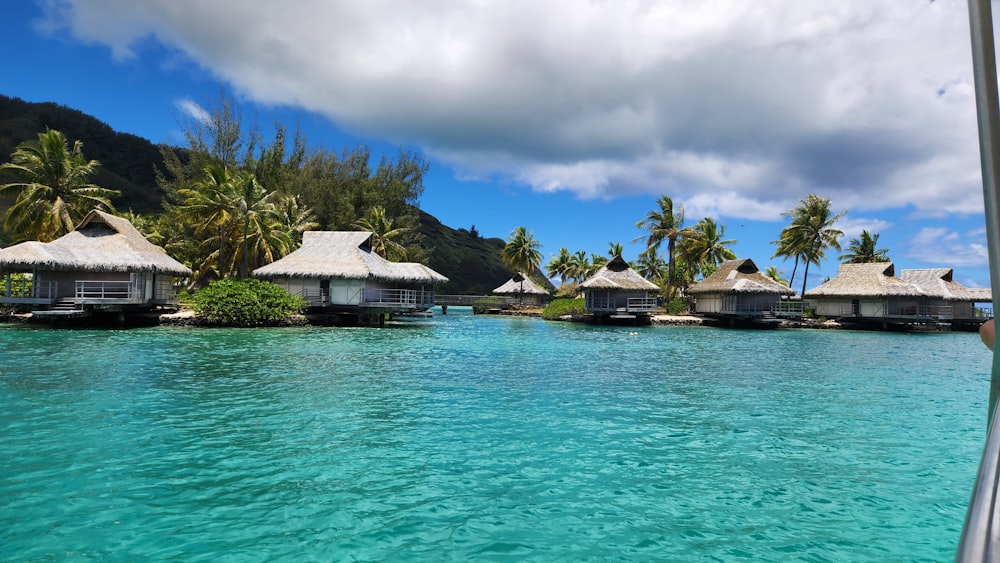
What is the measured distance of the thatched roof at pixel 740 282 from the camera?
123 ft

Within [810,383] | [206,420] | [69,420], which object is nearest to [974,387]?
[810,383]

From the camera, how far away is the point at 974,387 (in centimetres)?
1427

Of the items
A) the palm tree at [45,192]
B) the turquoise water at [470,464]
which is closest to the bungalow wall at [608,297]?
the turquoise water at [470,464]

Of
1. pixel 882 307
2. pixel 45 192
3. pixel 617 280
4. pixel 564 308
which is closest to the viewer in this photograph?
pixel 45 192

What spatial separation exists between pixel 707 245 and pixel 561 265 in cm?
1893

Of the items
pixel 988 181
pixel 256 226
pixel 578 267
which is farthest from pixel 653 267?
pixel 988 181

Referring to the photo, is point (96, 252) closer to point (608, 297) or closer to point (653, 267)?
point (608, 297)

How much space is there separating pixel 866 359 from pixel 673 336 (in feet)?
34.5

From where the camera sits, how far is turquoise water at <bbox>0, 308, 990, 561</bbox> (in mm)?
5180

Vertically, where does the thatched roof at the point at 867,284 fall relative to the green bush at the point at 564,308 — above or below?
above

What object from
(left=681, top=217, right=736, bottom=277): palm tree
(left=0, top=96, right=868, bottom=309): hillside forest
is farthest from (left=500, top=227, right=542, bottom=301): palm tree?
(left=681, top=217, right=736, bottom=277): palm tree

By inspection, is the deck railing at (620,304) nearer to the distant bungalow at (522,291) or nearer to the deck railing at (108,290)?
the distant bungalow at (522,291)

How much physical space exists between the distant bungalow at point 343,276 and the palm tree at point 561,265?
29.4 meters

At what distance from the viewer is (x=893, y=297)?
38000mm
